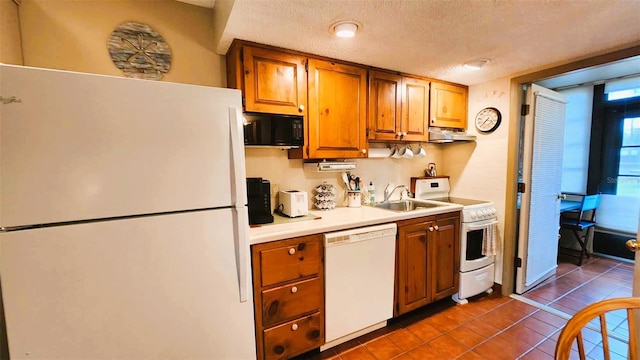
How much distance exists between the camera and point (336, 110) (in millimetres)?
2141

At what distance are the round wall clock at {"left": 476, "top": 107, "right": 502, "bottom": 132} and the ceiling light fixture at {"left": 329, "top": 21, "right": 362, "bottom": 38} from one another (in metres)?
1.81

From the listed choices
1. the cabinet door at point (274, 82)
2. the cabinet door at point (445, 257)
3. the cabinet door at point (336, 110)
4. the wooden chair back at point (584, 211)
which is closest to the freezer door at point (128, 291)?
the cabinet door at point (274, 82)

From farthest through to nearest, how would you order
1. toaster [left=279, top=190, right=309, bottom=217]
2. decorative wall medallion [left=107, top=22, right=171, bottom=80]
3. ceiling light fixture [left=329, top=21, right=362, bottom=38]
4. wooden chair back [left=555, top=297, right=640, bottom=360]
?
toaster [left=279, top=190, right=309, bottom=217], decorative wall medallion [left=107, top=22, right=171, bottom=80], ceiling light fixture [left=329, top=21, right=362, bottom=38], wooden chair back [left=555, top=297, right=640, bottom=360]

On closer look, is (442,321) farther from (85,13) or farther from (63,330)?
(85,13)

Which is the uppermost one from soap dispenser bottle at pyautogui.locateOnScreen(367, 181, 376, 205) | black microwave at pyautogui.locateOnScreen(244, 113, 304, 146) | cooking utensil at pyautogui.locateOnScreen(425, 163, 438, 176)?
black microwave at pyautogui.locateOnScreen(244, 113, 304, 146)

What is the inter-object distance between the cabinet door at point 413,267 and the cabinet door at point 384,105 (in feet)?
2.78

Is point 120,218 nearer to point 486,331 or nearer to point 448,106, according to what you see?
point 486,331

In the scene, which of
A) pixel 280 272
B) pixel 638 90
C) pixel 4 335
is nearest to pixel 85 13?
pixel 4 335

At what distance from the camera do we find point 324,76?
6.82 ft

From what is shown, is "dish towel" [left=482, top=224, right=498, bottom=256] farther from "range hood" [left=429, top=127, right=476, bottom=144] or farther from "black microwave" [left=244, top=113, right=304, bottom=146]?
"black microwave" [left=244, top=113, right=304, bottom=146]

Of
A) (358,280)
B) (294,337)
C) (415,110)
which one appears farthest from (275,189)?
(415,110)

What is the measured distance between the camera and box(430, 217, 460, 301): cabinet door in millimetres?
2336

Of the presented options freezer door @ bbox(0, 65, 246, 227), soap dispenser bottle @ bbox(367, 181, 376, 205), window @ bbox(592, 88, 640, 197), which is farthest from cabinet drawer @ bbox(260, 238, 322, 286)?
window @ bbox(592, 88, 640, 197)

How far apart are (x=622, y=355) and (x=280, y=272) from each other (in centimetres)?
242
